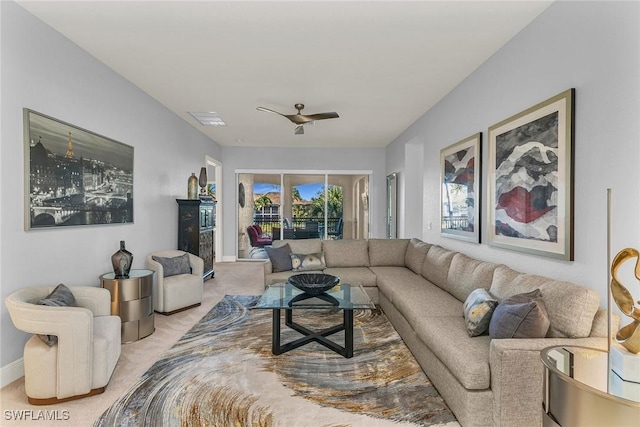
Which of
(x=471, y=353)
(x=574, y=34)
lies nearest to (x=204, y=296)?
(x=471, y=353)

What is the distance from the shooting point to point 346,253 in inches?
195

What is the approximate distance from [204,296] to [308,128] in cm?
351

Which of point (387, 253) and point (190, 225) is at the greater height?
point (190, 225)

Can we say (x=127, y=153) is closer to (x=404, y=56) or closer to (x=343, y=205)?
(x=404, y=56)

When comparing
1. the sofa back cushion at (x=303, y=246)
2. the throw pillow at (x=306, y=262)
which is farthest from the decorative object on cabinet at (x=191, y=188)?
the throw pillow at (x=306, y=262)

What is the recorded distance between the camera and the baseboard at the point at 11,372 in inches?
93.7

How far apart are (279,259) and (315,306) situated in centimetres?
178

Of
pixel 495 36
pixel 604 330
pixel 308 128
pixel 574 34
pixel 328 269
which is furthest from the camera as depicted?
pixel 308 128

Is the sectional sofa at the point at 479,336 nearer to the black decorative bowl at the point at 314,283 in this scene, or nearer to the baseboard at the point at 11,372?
the black decorative bowl at the point at 314,283

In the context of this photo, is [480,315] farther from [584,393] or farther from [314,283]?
[314,283]

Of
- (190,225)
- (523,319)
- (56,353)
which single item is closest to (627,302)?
(523,319)

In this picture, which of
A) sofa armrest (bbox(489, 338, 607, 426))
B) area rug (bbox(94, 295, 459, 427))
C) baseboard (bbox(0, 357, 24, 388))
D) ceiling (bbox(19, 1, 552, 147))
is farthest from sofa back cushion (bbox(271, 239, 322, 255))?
sofa armrest (bbox(489, 338, 607, 426))

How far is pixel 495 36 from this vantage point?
2.82 meters

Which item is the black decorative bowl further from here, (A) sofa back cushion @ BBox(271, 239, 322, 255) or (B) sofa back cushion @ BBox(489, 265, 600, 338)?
(B) sofa back cushion @ BBox(489, 265, 600, 338)
